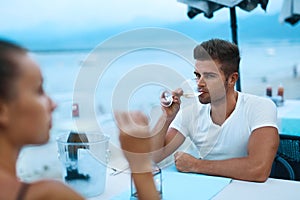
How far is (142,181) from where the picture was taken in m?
0.72

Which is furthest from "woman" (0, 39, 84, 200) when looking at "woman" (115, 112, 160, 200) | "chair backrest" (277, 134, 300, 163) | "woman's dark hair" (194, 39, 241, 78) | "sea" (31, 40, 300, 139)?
"chair backrest" (277, 134, 300, 163)

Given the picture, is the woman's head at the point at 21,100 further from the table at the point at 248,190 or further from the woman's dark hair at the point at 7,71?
the table at the point at 248,190

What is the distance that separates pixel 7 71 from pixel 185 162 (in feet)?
4.34

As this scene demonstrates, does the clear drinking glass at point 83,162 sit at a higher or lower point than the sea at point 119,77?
lower

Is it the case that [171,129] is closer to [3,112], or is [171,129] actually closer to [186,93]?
[186,93]

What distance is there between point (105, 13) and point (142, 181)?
2184 millimetres

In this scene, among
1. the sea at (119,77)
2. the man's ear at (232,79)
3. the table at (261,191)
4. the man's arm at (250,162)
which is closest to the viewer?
the sea at (119,77)

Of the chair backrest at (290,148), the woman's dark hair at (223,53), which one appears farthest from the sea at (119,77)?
the chair backrest at (290,148)

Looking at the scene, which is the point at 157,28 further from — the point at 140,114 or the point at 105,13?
the point at 105,13

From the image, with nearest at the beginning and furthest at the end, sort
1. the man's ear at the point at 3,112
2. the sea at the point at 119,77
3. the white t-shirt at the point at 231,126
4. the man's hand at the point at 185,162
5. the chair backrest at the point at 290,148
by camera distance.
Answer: the man's ear at the point at 3,112, the sea at the point at 119,77, the man's hand at the point at 185,162, the white t-shirt at the point at 231,126, the chair backrest at the point at 290,148

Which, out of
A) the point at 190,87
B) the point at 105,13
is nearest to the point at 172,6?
the point at 105,13

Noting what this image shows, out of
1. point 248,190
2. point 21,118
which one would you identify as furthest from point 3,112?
point 248,190

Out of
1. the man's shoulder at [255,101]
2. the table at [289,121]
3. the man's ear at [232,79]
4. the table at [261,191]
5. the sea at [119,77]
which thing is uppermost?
the sea at [119,77]

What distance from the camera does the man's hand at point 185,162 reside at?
70.8 inches
